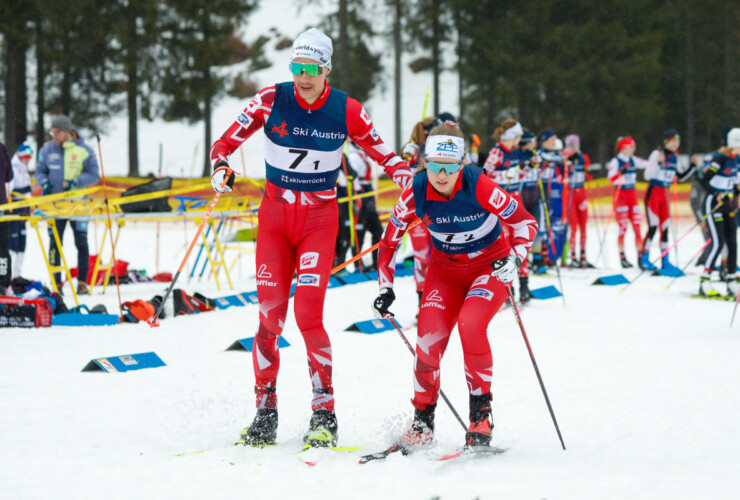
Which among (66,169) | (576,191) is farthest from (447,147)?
(576,191)

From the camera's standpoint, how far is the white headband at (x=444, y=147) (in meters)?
4.10

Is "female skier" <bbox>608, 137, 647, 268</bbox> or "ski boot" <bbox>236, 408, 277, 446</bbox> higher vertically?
"female skier" <bbox>608, 137, 647, 268</bbox>

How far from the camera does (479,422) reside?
405cm

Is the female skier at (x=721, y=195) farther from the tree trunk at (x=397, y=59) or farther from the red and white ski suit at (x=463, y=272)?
the tree trunk at (x=397, y=59)

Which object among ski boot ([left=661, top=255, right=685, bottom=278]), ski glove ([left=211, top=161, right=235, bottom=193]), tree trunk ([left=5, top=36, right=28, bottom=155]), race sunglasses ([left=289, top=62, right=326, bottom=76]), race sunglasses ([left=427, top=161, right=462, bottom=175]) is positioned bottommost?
ski boot ([left=661, top=255, right=685, bottom=278])

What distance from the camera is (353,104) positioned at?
438 cm

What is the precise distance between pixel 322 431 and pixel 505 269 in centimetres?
124

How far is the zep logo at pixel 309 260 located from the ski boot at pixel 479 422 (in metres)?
1.08

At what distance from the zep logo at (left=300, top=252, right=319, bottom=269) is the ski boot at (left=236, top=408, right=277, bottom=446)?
0.80 metres

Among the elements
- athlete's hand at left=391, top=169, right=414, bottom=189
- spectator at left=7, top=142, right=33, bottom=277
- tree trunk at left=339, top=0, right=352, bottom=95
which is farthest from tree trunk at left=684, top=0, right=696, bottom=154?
athlete's hand at left=391, top=169, right=414, bottom=189

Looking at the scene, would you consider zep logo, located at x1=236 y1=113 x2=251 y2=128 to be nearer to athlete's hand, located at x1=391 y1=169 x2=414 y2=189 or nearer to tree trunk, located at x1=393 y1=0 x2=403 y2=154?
athlete's hand, located at x1=391 y1=169 x2=414 y2=189

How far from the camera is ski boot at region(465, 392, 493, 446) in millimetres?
4009

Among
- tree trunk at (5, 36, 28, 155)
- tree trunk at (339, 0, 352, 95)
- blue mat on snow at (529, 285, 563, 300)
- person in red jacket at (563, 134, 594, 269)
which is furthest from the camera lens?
tree trunk at (5, 36, 28, 155)

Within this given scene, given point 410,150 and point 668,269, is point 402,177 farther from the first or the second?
point 668,269
